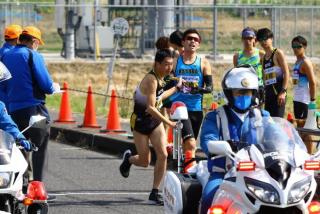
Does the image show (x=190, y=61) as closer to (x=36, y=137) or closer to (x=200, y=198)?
(x=36, y=137)

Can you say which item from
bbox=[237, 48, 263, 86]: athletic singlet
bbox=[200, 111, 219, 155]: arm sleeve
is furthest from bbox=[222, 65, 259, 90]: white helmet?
bbox=[237, 48, 263, 86]: athletic singlet

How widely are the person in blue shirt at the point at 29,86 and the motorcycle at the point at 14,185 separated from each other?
3122 millimetres

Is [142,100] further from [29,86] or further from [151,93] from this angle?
[29,86]

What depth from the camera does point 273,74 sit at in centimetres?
1502

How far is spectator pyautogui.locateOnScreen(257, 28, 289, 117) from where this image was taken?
14945 millimetres

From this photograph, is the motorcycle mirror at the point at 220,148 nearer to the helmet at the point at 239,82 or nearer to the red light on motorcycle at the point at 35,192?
the helmet at the point at 239,82

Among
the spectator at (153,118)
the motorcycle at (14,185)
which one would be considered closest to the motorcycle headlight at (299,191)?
the motorcycle at (14,185)

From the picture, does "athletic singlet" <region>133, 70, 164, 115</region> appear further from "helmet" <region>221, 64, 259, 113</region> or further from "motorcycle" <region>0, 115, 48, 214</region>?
"helmet" <region>221, 64, 259, 113</region>

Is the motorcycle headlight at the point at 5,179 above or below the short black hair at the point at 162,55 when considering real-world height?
below

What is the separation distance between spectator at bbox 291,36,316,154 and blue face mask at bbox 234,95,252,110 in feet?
22.6

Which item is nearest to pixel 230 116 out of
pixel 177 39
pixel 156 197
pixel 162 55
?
pixel 162 55

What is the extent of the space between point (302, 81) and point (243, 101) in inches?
281

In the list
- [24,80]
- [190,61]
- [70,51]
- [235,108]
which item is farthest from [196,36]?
[70,51]

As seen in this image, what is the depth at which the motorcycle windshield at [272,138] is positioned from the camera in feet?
25.5
